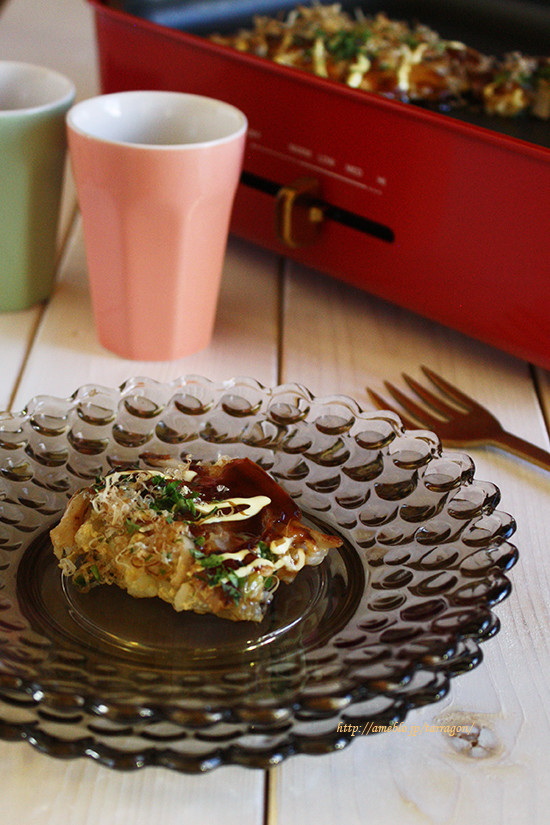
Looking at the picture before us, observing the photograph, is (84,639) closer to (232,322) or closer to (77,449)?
(77,449)

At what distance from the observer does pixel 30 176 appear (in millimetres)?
831

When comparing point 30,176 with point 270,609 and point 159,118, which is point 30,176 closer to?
point 159,118

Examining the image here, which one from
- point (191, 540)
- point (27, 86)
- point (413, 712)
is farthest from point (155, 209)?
point (413, 712)

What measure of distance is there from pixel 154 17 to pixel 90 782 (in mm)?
813

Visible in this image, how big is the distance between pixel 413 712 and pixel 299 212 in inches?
20.0

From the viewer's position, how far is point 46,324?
897mm

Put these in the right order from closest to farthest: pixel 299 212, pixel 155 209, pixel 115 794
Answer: pixel 115 794 < pixel 155 209 < pixel 299 212

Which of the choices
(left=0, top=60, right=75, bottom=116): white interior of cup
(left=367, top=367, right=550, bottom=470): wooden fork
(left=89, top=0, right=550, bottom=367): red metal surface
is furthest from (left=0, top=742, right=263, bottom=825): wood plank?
(left=0, top=60, right=75, bottom=116): white interior of cup

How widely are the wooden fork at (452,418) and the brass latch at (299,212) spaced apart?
17cm

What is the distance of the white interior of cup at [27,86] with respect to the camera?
0.87 m

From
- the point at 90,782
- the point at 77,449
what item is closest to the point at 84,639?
the point at 90,782

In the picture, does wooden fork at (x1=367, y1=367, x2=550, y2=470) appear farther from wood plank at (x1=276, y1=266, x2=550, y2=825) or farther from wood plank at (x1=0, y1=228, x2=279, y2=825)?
wood plank at (x1=0, y1=228, x2=279, y2=825)

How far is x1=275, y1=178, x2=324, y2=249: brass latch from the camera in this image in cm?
84

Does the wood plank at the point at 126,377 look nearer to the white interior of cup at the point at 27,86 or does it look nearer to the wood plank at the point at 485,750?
the wood plank at the point at 485,750
